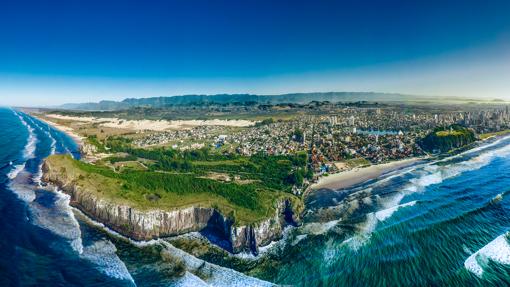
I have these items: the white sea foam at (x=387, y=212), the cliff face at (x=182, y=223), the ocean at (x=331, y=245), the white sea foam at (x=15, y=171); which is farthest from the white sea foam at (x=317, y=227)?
the white sea foam at (x=15, y=171)

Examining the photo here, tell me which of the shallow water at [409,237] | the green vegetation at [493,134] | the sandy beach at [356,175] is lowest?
the shallow water at [409,237]

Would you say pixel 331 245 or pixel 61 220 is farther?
pixel 61 220

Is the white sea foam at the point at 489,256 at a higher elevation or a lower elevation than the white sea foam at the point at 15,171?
lower

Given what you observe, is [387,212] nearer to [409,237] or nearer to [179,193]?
[409,237]

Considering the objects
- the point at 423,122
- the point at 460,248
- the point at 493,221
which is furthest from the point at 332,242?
the point at 423,122

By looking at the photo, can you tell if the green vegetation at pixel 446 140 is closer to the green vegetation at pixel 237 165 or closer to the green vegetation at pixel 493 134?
the green vegetation at pixel 493 134

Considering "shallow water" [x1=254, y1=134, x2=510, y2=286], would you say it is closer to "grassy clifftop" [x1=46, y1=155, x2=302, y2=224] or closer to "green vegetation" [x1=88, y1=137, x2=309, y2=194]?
"grassy clifftop" [x1=46, y1=155, x2=302, y2=224]

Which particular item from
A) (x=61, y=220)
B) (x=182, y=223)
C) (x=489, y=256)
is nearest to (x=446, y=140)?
(x=489, y=256)
